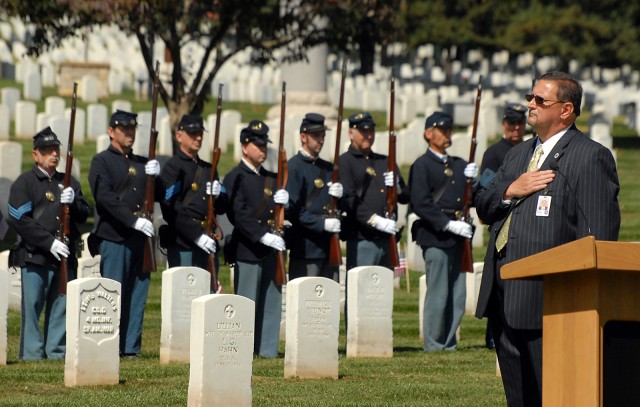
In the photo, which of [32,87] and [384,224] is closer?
[384,224]

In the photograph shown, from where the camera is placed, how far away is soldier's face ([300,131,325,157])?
13.0 m

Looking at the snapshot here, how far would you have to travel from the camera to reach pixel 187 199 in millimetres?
12766

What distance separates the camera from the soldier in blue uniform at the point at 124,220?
12.3 m

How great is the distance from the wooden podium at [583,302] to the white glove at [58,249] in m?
5.89

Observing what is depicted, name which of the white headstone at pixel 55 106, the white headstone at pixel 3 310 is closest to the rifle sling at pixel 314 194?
the white headstone at pixel 3 310

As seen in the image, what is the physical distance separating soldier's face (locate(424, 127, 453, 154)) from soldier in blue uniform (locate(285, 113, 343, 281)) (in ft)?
2.98

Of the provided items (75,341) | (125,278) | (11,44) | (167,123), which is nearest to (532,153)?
(75,341)

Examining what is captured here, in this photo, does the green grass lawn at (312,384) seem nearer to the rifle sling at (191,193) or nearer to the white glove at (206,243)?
the white glove at (206,243)

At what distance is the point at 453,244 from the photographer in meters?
13.2

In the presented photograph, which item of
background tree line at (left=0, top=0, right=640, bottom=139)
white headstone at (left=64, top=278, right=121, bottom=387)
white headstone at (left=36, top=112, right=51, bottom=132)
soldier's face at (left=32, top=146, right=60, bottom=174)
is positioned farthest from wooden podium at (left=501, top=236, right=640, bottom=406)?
white headstone at (left=36, top=112, right=51, bottom=132)

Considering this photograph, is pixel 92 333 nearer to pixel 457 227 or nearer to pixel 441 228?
pixel 441 228

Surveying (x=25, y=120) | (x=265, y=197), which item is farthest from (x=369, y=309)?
(x=25, y=120)

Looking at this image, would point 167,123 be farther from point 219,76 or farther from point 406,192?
point 219,76

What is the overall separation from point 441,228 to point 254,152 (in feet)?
5.48
